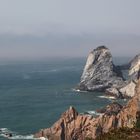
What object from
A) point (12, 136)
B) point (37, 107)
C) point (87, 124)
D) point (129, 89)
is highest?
point (129, 89)

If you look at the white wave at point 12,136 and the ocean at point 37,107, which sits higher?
the ocean at point 37,107

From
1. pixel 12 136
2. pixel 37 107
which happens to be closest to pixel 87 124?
pixel 12 136

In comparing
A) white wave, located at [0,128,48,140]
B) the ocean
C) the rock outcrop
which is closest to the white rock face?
the ocean

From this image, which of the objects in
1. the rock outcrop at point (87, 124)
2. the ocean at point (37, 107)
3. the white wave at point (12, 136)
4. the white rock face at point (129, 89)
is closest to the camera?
the rock outcrop at point (87, 124)

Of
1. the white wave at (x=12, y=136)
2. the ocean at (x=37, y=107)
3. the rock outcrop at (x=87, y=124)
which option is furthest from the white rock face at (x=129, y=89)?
the white wave at (x=12, y=136)

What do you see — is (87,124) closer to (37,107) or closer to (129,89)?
(37,107)

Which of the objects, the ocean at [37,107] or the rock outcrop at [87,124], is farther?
the ocean at [37,107]

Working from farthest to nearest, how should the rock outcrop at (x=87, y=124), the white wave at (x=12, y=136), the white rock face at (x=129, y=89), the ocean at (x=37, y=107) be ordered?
1. the white rock face at (x=129, y=89)
2. the ocean at (x=37, y=107)
3. the white wave at (x=12, y=136)
4. the rock outcrop at (x=87, y=124)

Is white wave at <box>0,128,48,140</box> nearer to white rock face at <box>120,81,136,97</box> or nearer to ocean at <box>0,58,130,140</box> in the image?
ocean at <box>0,58,130,140</box>

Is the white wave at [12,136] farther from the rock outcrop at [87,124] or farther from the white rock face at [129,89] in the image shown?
the white rock face at [129,89]

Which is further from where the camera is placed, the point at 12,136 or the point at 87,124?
the point at 12,136
